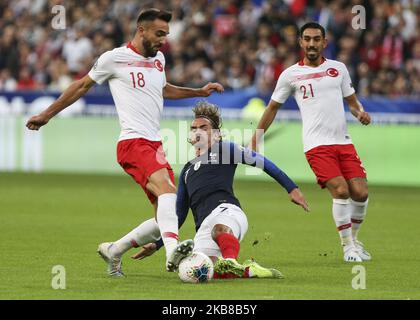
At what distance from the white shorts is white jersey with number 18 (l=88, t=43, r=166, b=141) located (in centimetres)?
88

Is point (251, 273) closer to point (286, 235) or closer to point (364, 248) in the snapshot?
point (364, 248)

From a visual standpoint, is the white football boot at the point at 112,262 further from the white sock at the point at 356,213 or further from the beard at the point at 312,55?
the beard at the point at 312,55

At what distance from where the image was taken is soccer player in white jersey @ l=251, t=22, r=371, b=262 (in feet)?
40.4

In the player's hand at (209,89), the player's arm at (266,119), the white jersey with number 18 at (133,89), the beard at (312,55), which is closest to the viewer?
the white jersey with number 18 at (133,89)

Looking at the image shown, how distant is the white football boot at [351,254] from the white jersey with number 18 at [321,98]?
1187mm

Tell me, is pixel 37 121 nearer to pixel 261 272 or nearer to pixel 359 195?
pixel 261 272

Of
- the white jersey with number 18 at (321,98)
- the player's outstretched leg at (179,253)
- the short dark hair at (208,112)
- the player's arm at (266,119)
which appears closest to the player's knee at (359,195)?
the white jersey with number 18 at (321,98)

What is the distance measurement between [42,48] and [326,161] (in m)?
17.4

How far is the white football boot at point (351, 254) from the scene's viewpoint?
1191cm

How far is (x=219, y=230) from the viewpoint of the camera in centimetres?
1029

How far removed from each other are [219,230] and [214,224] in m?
0.15

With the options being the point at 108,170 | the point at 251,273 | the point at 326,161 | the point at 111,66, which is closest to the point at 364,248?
the point at 326,161

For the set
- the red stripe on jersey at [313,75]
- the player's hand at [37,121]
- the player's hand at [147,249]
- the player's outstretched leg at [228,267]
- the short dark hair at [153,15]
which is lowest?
the player's outstretched leg at [228,267]

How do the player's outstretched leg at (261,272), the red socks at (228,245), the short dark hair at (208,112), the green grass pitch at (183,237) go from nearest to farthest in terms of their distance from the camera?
the green grass pitch at (183,237)
the red socks at (228,245)
the player's outstretched leg at (261,272)
the short dark hair at (208,112)
